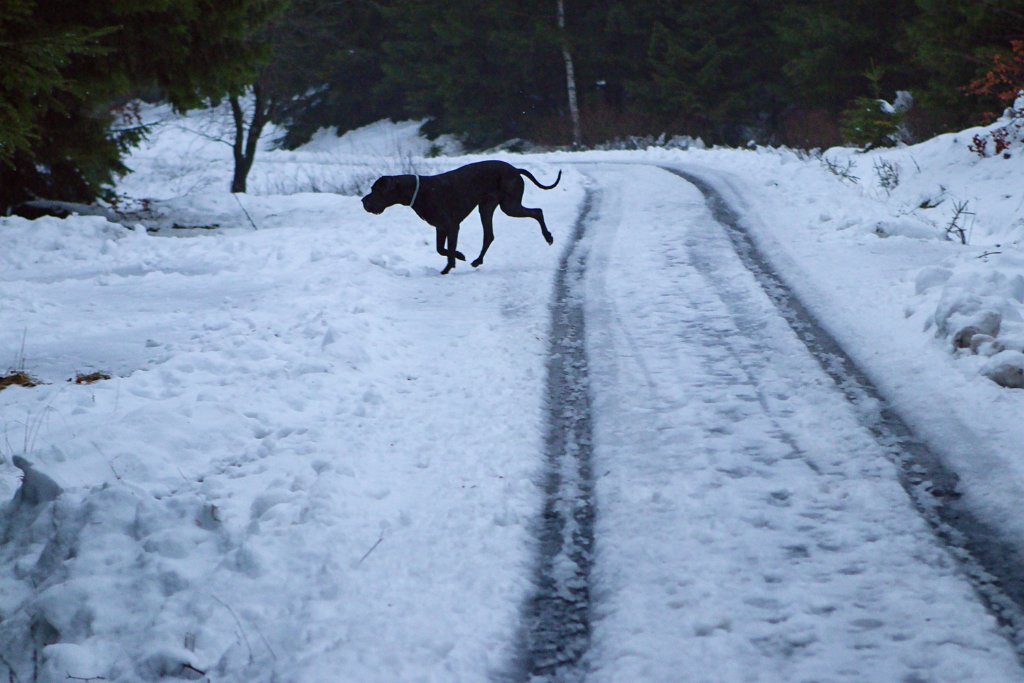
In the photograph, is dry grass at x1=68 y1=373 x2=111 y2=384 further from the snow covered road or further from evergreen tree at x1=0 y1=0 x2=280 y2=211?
evergreen tree at x1=0 y1=0 x2=280 y2=211

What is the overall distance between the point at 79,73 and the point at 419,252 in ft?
16.1

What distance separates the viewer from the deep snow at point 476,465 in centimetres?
319

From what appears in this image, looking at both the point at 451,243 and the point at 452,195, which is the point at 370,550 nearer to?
the point at 451,243

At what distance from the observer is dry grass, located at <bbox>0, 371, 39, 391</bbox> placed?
614 centimetres

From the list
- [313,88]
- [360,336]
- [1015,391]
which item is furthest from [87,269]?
[313,88]

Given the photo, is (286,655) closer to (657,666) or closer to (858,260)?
(657,666)

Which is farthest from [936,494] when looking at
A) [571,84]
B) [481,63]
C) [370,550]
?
[481,63]

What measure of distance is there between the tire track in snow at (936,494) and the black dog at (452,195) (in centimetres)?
382

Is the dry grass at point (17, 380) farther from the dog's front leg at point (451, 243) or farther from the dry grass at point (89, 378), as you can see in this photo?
the dog's front leg at point (451, 243)

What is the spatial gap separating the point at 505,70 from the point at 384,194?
85.5 feet

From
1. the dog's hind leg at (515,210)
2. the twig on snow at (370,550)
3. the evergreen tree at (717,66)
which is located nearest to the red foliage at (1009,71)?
the dog's hind leg at (515,210)

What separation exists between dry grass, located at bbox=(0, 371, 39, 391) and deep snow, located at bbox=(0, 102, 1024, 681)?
21 centimetres

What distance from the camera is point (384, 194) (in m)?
8.77

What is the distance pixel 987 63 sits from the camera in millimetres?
15281
